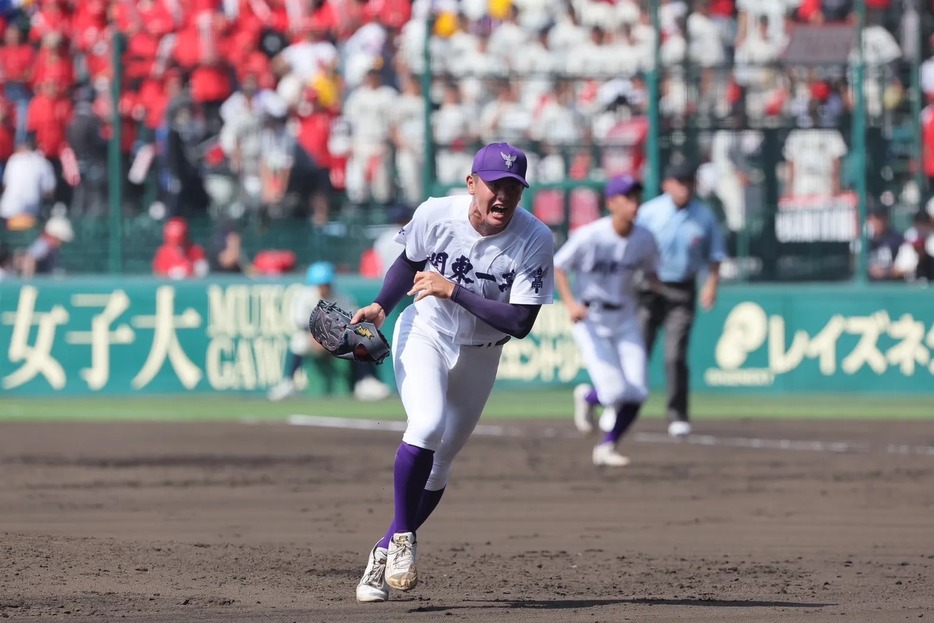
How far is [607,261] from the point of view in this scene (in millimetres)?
12766

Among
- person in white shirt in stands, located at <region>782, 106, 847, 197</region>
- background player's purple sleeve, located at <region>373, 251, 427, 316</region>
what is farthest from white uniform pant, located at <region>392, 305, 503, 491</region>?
person in white shirt in stands, located at <region>782, 106, 847, 197</region>

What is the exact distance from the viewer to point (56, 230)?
749 inches

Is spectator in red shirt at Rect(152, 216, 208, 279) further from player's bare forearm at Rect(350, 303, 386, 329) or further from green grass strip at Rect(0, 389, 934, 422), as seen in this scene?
player's bare forearm at Rect(350, 303, 386, 329)

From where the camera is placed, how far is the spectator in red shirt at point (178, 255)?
18875mm

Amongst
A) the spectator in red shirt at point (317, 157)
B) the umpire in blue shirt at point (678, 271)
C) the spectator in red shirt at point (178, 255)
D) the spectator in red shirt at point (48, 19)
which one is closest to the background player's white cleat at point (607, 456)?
the umpire in blue shirt at point (678, 271)

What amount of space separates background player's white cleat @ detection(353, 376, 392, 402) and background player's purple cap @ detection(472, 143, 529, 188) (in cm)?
1216

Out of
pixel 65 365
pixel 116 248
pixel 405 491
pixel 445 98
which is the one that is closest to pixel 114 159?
pixel 116 248

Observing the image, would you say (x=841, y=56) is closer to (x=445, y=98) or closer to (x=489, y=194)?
(x=445, y=98)

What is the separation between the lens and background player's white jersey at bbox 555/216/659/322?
41.8 ft

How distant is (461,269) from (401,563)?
1251 mm

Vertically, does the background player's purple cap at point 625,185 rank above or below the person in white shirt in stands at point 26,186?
below

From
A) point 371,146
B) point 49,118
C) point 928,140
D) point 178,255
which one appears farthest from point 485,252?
point 49,118

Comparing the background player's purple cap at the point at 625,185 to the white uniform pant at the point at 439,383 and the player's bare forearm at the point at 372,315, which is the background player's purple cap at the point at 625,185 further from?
the player's bare forearm at the point at 372,315

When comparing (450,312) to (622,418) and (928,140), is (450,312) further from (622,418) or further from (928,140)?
(928,140)
